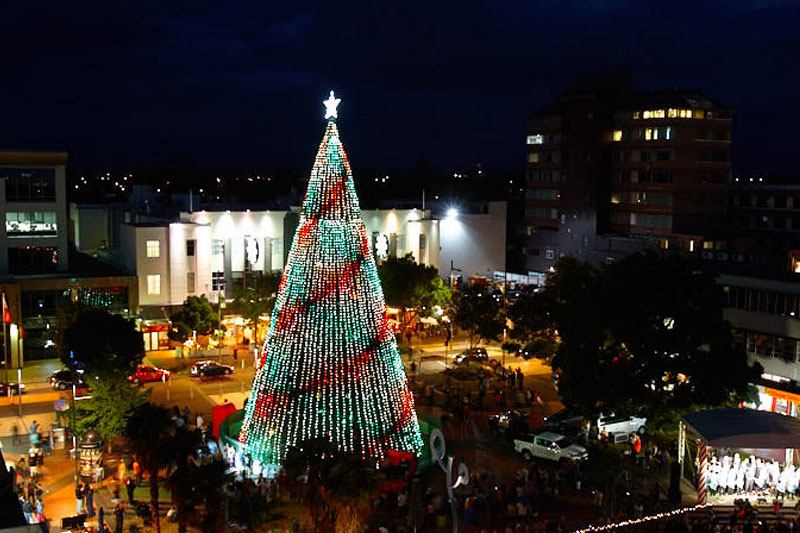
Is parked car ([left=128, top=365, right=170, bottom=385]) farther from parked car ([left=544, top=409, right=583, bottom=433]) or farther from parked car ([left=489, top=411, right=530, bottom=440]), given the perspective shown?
parked car ([left=544, top=409, right=583, bottom=433])

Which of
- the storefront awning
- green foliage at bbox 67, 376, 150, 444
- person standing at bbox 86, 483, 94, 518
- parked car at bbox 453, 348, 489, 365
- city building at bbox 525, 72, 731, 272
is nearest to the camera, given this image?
person standing at bbox 86, 483, 94, 518

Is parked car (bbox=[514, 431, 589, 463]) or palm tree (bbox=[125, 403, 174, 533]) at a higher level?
palm tree (bbox=[125, 403, 174, 533])

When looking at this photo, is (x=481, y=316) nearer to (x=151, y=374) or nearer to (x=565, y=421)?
(x=565, y=421)

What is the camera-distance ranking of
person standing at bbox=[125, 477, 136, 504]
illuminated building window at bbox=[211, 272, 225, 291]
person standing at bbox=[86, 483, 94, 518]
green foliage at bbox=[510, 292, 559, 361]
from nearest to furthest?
person standing at bbox=[86, 483, 94, 518]
person standing at bbox=[125, 477, 136, 504]
green foliage at bbox=[510, 292, 559, 361]
illuminated building window at bbox=[211, 272, 225, 291]

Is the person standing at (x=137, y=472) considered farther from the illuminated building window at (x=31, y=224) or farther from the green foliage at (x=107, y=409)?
the illuminated building window at (x=31, y=224)

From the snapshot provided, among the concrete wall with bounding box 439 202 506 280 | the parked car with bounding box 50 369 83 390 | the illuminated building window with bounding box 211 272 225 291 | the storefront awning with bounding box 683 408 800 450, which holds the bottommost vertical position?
the parked car with bounding box 50 369 83 390

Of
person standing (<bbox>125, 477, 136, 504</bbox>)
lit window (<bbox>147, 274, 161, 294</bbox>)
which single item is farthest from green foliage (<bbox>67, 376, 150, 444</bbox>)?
lit window (<bbox>147, 274, 161, 294</bbox>)

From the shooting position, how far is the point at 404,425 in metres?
30.4

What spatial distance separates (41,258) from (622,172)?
2169 inches

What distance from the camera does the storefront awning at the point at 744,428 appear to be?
29531mm

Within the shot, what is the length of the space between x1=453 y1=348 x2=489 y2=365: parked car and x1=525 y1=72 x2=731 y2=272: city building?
2427 centimetres

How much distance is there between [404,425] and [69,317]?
26.7 m

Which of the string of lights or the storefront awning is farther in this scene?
the storefront awning

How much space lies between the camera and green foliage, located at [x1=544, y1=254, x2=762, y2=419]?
111 feet
